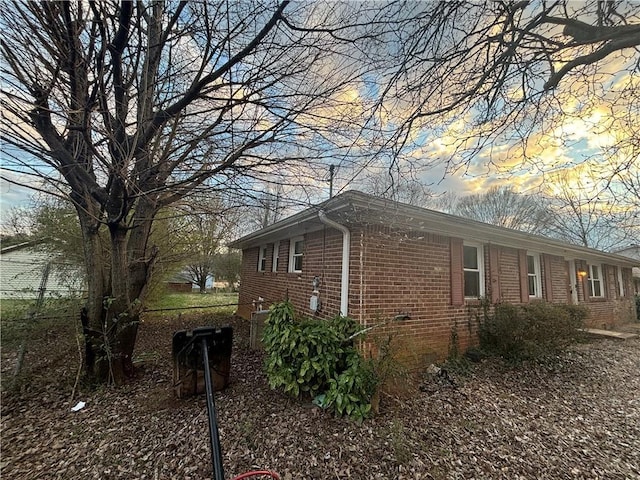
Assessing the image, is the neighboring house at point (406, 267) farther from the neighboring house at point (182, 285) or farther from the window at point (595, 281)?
the neighboring house at point (182, 285)

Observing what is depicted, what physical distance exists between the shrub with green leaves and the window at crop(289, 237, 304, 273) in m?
2.57

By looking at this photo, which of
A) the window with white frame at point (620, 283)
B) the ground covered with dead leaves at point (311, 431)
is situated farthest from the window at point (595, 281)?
the ground covered with dead leaves at point (311, 431)

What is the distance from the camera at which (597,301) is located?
32.0ft

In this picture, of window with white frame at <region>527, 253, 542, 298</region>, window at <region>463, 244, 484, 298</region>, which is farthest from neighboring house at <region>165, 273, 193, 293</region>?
window with white frame at <region>527, 253, 542, 298</region>

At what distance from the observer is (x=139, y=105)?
3102 mm

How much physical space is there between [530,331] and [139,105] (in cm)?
695

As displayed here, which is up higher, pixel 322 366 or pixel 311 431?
pixel 322 366

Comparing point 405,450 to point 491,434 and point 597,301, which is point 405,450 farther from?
point 597,301

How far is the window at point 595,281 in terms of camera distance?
9.93 metres

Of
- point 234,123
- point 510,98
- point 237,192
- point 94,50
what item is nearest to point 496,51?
point 510,98

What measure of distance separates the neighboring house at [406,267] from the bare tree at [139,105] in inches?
55.6

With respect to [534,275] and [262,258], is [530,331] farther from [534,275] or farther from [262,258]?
[262,258]

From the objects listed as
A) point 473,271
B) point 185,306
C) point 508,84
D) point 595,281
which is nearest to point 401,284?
point 473,271

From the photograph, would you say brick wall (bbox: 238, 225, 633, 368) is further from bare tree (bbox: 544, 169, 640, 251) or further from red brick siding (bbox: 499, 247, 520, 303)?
bare tree (bbox: 544, 169, 640, 251)
